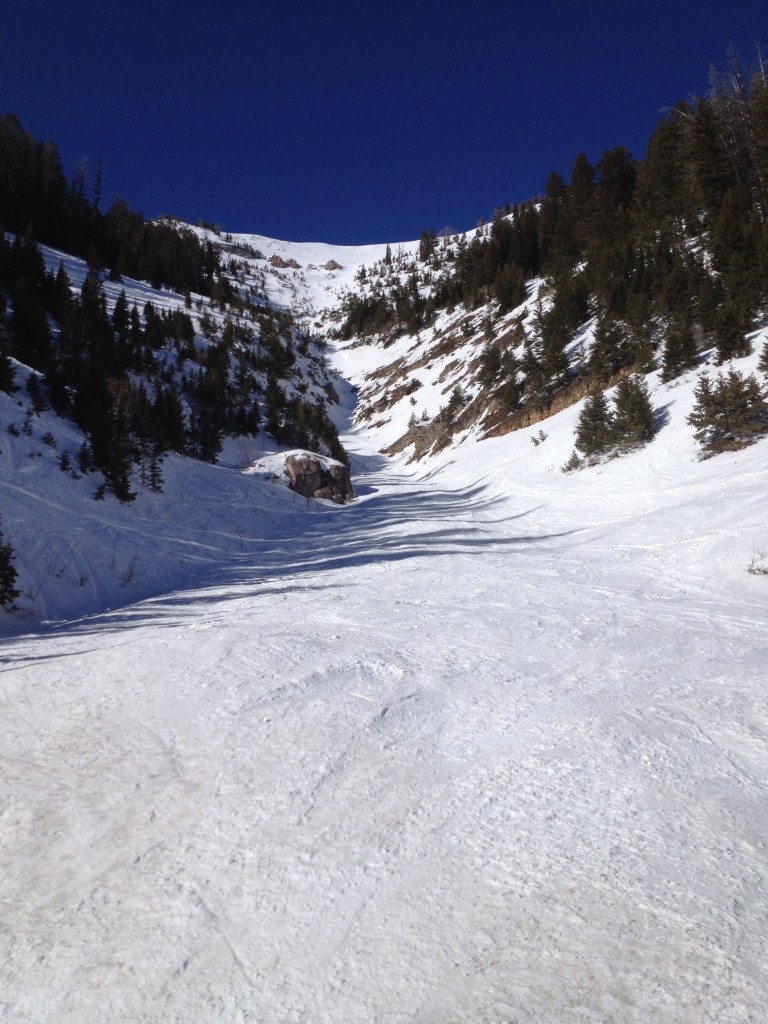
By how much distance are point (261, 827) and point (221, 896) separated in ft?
1.33

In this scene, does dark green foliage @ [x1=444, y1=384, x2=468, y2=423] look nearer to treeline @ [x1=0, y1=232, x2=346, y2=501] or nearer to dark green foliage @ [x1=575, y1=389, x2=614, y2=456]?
treeline @ [x1=0, y1=232, x2=346, y2=501]

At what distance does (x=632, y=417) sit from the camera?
13414 mm

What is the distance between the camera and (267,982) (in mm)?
1775

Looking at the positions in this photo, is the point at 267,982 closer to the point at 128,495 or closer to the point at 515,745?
the point at 515,745

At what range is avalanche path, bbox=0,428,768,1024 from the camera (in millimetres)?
1771

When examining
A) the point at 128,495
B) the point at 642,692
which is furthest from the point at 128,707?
the point at 128,495


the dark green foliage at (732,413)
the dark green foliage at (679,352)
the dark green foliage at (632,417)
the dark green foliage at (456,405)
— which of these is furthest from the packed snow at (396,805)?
the dark green foliage at (456,405)

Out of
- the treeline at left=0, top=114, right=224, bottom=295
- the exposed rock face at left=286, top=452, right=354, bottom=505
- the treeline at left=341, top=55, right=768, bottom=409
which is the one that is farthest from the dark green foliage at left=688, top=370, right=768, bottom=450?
the treeline at left=0, top=114, right=224, bottom=295

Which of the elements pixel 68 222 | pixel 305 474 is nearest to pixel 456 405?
pixel 305 474

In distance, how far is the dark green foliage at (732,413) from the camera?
1040 cm

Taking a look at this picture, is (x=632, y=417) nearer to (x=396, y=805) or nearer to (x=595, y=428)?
(x=595, y=428)

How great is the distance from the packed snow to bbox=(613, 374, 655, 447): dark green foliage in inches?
289

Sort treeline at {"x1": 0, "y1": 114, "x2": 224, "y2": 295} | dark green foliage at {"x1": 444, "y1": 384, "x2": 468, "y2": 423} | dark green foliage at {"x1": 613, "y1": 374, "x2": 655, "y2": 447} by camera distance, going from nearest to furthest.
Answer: dark green foliage at {"x1": 613, "y1": 374, "x2": 655, "y2": 447}
dark green foliage at {"x1": 444, "y1": 384, "x2": 468, "y2": 423}
treeline at {"x1": 0, "y1": 114, "x2": 224, "y2": 295}

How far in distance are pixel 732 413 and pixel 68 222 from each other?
57.1m
